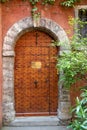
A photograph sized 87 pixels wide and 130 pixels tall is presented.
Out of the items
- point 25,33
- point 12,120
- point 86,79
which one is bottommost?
point 12,120

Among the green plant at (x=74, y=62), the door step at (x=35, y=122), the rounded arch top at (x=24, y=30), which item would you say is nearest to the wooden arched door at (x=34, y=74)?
the door step at (x=35, y=122)

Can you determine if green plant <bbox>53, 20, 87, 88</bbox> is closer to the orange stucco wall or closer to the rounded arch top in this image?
the rounded arch top

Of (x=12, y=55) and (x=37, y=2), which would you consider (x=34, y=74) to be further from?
(x=37, y=2)

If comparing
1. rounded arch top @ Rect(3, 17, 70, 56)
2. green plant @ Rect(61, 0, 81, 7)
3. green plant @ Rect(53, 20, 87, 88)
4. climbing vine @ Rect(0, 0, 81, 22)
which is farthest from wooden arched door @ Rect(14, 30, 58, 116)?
green plant @ Rect(61, 0, 81, 7)

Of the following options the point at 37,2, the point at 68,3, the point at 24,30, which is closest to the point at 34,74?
the point at 24,30

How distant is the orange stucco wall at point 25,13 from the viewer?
945 cm

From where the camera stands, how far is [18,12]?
9469mm

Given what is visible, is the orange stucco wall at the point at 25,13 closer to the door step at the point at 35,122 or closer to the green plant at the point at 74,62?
the green plant at the point at 74,62

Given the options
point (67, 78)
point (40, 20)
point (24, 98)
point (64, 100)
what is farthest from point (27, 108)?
point (40, 20)

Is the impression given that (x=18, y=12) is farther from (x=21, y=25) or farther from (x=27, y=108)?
(x=27, y=108)

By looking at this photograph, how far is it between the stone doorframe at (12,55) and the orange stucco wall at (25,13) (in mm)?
120

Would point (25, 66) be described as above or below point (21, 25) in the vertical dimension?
below

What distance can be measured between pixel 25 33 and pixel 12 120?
243 cm

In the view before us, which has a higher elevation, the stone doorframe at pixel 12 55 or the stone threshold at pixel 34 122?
the stone doorframe at pixel 12 55
